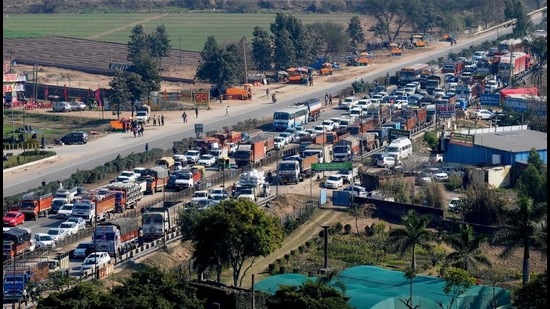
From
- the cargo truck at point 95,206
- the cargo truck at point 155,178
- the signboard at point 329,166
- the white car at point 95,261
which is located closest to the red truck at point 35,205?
the cargo truck at point 95,206

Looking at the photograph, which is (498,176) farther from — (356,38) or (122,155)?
(356,38)

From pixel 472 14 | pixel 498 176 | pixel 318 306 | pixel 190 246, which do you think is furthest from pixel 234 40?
pixel 318 306

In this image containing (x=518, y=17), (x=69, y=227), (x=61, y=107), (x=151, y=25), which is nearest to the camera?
(x=69, y=227)

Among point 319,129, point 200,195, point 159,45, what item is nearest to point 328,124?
point 319,129

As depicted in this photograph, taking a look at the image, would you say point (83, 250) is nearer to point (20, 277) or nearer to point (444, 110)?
point (20, 277)

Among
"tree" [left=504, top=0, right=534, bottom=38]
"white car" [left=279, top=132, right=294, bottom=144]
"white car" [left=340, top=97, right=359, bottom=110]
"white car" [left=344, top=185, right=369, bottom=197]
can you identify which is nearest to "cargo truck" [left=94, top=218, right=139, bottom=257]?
"white car" [left=344, top=185, right=369, bottom=197]
